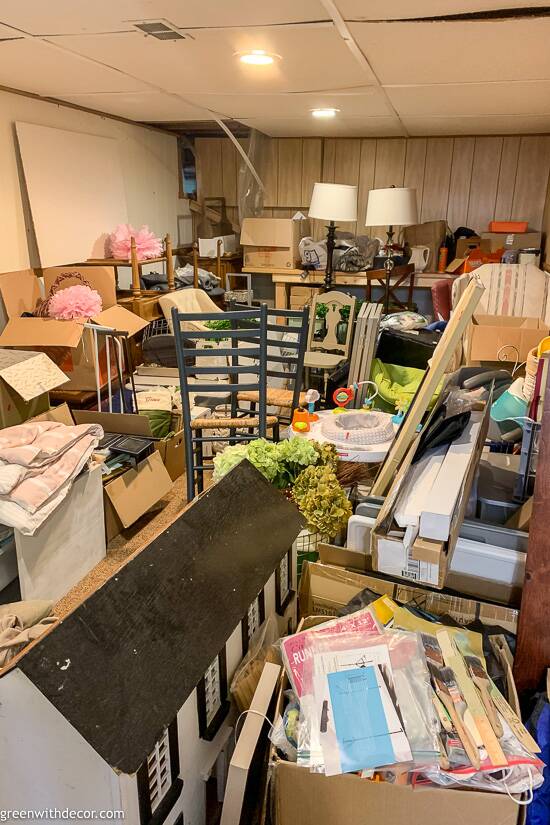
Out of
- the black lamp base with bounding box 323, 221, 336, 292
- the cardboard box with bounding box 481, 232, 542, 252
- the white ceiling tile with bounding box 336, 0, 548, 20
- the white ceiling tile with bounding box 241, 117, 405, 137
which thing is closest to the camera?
the white ceiling tile with bounding box 336, 0, 548, 20

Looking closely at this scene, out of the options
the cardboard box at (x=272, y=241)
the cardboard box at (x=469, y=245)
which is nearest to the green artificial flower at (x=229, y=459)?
the cardboard box at (x=272, y=241)

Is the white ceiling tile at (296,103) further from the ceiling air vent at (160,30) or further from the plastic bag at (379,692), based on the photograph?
the plastic bag at (379,692)

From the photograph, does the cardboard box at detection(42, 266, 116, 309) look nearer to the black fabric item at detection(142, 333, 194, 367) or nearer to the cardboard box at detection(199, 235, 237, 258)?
the black fabric item at detection(142, 333, 194, 367)

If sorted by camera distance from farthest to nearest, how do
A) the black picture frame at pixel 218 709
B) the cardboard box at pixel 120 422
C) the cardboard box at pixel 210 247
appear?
the cardboard box at pixel 210 247 < the cardboard box at pixel 120 422 < the black picture frame at pixel 218 709

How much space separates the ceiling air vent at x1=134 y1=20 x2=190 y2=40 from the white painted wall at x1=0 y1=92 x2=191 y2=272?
1.90 m

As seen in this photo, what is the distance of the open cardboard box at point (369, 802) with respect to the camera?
3.49 feet

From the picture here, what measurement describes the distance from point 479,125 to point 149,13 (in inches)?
146

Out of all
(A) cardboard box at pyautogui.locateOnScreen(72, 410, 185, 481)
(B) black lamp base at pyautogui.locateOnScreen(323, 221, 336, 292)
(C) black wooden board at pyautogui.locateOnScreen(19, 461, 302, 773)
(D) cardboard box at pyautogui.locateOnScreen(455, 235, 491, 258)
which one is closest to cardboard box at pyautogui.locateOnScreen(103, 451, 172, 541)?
(A) cardboard box at pyautogui.locateOnScreen(72, 410, 185, 481)

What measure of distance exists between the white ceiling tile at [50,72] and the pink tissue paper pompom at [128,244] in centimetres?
116

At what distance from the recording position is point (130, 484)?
2.82 metres

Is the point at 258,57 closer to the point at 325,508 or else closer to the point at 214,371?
the point at 214,371

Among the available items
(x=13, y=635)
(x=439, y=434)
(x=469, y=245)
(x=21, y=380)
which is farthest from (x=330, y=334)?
(x=13, y=635)

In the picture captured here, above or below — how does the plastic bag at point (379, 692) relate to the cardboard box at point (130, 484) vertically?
above

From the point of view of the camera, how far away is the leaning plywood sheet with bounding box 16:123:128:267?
4008 mm
